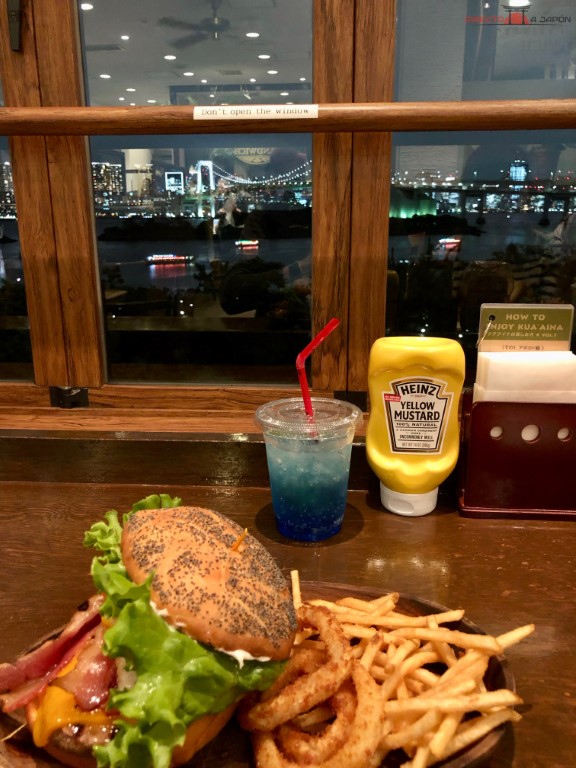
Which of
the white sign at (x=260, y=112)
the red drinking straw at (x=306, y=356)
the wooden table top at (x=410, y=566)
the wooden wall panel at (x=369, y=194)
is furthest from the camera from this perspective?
the wooden wall panel at (x=369, y=194)

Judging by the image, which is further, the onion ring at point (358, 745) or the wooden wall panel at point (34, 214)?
the wooden wall panel at point (34, 214)

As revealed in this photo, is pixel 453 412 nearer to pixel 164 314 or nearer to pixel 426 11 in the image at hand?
pixel 426 11

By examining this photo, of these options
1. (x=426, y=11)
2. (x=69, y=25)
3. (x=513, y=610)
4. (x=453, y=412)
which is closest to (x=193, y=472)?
(x=453, y=412)

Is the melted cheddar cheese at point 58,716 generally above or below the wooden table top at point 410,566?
above

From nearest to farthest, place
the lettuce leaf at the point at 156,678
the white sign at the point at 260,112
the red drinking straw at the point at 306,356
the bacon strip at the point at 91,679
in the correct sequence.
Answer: the lettuce leaf at the point at 156,678, the bacon strip at the point at 91,679, the red drinking straw at the point at 306,356, the white sign at the point at 260,112

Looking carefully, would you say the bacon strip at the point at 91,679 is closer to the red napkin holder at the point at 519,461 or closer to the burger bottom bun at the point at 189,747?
the burger bottom bun at the point at 189,747

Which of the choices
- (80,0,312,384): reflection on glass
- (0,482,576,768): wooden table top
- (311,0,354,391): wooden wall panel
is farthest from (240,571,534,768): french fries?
(80,0,312,384): reflection on glass

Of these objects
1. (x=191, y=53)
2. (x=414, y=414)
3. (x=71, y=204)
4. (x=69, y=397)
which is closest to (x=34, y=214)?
(x=71, y=204)

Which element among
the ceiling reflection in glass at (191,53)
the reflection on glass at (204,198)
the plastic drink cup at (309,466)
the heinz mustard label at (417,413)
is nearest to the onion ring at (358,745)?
the plastic drink cup at (309,466)
